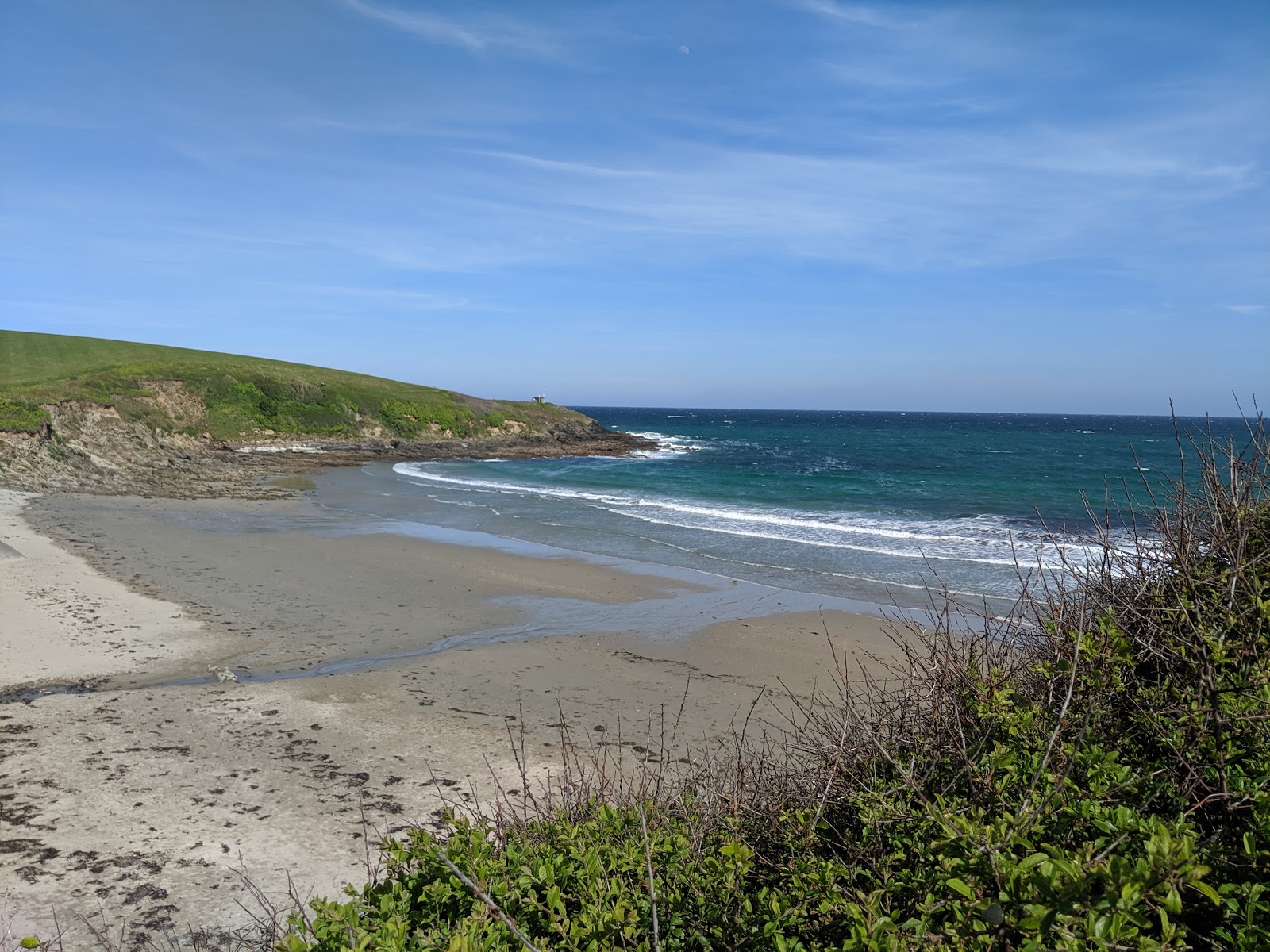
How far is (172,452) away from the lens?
37406 millimetres

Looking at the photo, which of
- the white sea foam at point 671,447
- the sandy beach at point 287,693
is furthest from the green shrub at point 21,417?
the white sea foam at point 671,447

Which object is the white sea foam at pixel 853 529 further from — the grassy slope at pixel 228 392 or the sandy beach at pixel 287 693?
the grassy slope at pixel 228 392

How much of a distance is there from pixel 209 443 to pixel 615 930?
4564cm

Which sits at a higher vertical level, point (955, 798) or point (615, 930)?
point (955, 798)

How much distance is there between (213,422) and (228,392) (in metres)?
4.18

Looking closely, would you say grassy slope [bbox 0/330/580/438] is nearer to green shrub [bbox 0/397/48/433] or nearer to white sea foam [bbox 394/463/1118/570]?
green shrub [bbox 0/397/48/433]

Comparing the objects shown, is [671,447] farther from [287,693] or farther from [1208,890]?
[1208,890]

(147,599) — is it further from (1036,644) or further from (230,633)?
(1036,644)

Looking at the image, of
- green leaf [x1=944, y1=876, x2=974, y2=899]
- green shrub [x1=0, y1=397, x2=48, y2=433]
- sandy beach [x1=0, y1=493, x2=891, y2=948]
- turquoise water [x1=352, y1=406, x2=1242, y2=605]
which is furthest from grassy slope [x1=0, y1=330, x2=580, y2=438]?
green leaf [x1=944, y1=876, x2=974, y2=899]

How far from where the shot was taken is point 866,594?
1552 cm

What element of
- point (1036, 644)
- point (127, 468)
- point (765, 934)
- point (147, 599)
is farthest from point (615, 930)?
point (127, 468)

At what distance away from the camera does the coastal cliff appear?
100 ft

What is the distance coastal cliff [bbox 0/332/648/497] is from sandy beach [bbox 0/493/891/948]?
45.3 feet

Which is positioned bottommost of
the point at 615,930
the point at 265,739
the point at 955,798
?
the point at 265,739
